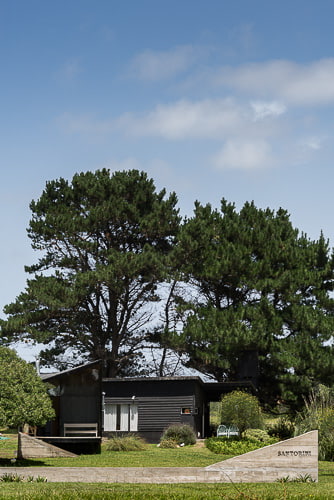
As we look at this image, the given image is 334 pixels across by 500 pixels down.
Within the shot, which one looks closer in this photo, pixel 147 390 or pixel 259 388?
pixel 147 390

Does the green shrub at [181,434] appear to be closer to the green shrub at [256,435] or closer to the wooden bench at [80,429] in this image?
the green shrub at [256,435]

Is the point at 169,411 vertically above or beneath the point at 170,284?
beneath

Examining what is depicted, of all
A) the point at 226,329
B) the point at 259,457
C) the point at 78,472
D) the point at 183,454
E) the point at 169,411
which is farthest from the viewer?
the point at 226,329

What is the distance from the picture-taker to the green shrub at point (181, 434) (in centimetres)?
3212

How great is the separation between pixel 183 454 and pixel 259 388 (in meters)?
14.8

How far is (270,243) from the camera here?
138 feet

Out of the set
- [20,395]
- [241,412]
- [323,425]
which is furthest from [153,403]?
[20,395]

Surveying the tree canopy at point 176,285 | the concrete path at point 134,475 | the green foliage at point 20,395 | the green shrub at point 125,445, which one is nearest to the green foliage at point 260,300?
the tree canopy at point 176,285

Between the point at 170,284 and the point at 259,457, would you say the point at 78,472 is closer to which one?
the point at 259,457

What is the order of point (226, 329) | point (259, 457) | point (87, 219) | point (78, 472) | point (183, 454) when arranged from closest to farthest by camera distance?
point (78, 472), point (259, 457), point (183, 454), point (226, 329), point (87, 219)

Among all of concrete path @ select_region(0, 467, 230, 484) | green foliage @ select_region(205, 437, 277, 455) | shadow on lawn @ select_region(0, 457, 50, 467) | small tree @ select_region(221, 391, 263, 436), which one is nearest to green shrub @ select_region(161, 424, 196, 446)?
green foliage @ select_region(205, 437, 277, 455)

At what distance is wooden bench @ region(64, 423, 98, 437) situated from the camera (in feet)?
91.8

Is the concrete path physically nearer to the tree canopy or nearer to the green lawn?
the green lawn

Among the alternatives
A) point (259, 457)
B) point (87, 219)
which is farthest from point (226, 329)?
point (259, 457)
